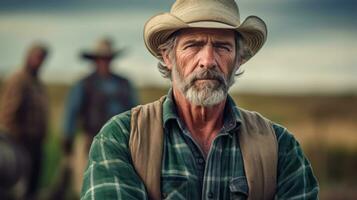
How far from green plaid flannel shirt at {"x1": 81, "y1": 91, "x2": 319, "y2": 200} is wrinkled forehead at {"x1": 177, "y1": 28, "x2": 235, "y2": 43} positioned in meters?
0.23

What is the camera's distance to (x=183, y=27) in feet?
11.9

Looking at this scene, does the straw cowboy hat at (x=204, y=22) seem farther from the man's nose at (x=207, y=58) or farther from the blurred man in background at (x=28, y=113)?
the blurred man in background at (x=28, y=113)

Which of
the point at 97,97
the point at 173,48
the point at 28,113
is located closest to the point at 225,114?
the point at 173,48

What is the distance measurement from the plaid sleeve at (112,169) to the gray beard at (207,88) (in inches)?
8.7

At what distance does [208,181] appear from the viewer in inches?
140

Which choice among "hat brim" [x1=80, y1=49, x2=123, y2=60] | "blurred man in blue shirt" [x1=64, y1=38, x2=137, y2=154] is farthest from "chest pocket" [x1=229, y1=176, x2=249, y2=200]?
"hat brim" [x1=80, y1=49, x2=123, y2=60]

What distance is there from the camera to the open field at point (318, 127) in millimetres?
13391

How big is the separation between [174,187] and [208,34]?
1.55ft

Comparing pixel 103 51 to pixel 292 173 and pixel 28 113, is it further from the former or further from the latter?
pixel 292 173

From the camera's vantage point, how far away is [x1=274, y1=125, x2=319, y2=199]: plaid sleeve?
3.59 m

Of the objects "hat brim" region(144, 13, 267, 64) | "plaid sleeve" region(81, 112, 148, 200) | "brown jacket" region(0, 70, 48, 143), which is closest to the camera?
"plaid sleeve" region(81, 112, 148, 200)

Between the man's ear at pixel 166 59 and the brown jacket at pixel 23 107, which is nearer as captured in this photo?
the man's ear at pixel 166 59

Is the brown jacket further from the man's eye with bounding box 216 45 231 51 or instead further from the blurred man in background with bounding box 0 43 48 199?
the man's eye with bounding box 216 45 231 51

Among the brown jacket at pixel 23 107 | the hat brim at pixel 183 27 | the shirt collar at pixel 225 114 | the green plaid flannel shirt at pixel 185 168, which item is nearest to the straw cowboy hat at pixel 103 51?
the brown jacket at pixel 23 107
